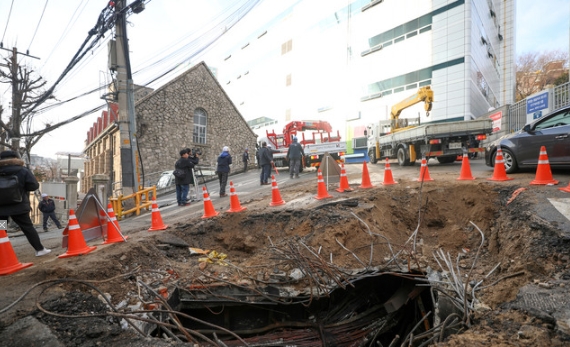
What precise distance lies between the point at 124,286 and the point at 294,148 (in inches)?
326

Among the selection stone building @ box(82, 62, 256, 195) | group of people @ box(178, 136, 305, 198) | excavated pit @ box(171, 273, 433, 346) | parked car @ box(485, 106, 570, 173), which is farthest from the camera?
stone building @ box(82, 62, 256, 195)

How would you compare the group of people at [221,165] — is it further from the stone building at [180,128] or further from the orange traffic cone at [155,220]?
the stone building at [180,128]

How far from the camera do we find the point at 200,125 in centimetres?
2116

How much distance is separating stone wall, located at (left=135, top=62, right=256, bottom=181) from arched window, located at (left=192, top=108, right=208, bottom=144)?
23 cm

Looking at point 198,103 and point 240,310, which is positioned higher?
point 198,103

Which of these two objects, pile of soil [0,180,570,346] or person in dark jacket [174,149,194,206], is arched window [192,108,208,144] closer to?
person in dark jacket [174,149,194,206]

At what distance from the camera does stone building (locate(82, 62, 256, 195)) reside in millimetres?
18047

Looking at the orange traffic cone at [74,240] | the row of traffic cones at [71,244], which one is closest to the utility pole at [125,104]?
the row of traffic cones at [71,244]

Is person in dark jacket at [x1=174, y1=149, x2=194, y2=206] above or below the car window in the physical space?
below

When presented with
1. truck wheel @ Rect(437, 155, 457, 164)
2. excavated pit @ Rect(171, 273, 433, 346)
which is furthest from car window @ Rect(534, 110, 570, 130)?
truck wheel @ Rect(437, 155, 457, 164)

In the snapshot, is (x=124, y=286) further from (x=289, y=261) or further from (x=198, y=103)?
(x=198, y=103)

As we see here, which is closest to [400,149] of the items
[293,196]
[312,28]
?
[293,196]

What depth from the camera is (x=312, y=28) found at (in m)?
26.2

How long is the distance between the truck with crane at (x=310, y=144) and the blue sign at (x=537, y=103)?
7.74 m
